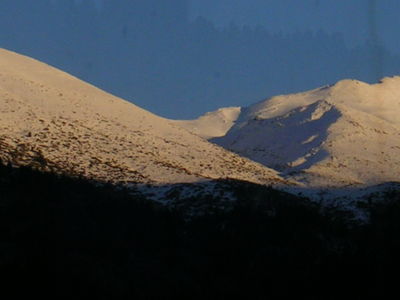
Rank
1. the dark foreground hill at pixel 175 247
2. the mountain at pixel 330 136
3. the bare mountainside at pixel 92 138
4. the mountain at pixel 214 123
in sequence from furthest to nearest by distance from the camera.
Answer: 1. the mountain at pixel 214 123
2. the mountain at pixel 330 136
3. the bare mountainside at pixel 92 138
4. the dark foreground hill at pixel 175 247

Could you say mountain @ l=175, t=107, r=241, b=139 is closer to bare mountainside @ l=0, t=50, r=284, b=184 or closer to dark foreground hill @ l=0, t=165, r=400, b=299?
bare mountainside @ l=0, t=50, r=284, b=184

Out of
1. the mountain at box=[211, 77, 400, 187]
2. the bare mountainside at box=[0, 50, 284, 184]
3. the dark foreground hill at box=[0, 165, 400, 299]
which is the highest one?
the mountain at box=[211, 77, 400, 187]

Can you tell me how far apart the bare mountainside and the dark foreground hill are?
20.3ft

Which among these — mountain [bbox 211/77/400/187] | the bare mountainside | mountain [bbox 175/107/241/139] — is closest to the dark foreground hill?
the bare mountainside

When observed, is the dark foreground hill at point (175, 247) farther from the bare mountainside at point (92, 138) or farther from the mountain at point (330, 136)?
the mountain at point (330, 136)

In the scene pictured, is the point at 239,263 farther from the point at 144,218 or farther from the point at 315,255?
the point at 144,218

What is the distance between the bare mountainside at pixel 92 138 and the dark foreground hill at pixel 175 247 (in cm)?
619

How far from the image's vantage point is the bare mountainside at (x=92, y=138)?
54.7m

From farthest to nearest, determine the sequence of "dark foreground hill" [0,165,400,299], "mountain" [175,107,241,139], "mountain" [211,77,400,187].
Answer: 1. "mountain" [175,107,241,139]
2. "mountain" [211,77,400,187]
3. "dark foreground hill" [0,165,400,299]

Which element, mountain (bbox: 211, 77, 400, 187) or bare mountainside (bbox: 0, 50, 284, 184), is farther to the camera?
mountain (bbox: 211, 77, 400, 187)

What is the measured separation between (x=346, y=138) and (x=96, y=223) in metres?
60.6

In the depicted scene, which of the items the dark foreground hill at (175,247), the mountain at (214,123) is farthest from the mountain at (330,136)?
the dark foreground hill at (175,247)

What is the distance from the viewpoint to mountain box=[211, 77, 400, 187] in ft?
265

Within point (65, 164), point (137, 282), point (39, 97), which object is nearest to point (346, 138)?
point (39, 97)
